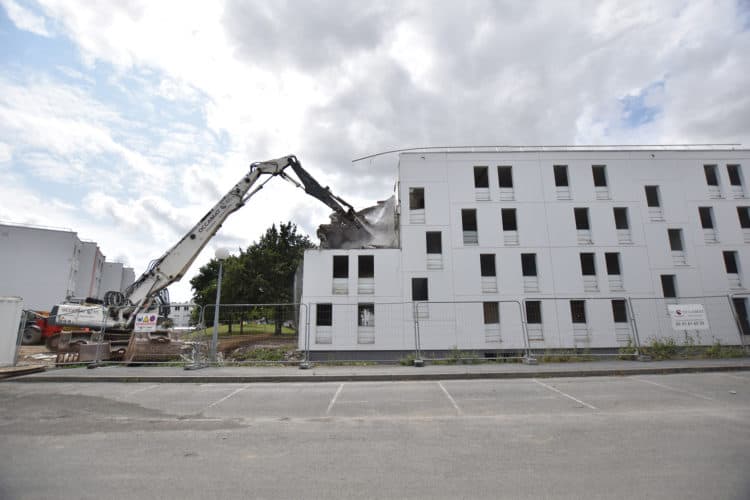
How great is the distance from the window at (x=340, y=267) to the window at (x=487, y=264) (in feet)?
25.7

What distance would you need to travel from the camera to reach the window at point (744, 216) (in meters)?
22.4

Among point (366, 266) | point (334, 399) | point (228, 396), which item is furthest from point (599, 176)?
point (228, 396)

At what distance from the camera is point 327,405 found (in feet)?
24.3

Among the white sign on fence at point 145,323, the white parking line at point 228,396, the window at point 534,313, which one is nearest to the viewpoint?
the white parking line at point 228,396

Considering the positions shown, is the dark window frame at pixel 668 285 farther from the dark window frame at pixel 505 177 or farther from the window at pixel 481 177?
the window at pixel 481 177

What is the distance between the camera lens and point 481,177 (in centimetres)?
2353

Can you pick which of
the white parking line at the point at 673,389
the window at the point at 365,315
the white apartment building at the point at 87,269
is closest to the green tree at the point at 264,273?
the window at the point at 365,315

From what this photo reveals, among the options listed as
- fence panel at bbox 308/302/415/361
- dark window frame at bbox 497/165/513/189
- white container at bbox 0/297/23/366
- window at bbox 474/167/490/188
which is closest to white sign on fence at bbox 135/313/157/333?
white container at bbox 0/297/23/366

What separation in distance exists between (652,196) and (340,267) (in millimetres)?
19331

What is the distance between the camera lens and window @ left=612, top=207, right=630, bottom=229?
866 inches

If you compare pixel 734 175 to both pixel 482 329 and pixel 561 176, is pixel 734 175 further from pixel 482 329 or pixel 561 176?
pixel 482 329

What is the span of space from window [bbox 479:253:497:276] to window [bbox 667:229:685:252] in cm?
1036

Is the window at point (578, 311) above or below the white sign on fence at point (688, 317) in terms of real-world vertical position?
above

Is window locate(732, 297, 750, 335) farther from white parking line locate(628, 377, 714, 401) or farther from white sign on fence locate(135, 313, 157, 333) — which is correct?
white sign on fence locate(135, 313, 157, 333)
